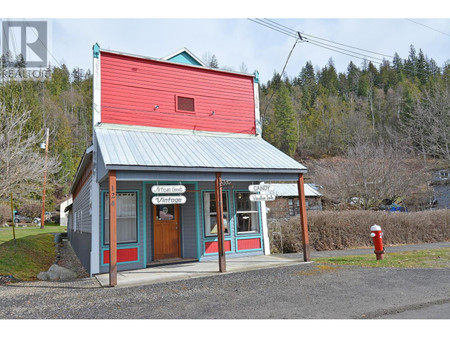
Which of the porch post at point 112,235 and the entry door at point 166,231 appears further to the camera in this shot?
the entry door at point 166,231

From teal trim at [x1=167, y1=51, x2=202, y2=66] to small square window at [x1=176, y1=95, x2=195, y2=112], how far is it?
55.1 inches

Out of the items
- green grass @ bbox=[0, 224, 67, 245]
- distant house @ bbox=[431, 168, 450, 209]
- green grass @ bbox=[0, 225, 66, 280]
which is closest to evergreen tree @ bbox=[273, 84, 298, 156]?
distant house @ bbox=[431, 168, 450, 209]

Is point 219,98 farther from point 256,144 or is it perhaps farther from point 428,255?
point 428,255

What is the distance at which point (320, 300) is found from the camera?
567 cm

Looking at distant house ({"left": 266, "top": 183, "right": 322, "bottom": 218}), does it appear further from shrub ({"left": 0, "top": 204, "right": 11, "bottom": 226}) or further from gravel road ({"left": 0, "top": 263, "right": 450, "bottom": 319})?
shrub ({"left": 0, "top": 204, "right": 11, "bottom": 226})

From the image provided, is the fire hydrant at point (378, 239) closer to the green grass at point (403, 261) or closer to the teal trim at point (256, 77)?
the green grass at point (403, 261)

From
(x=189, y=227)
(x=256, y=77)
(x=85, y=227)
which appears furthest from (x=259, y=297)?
(x=256, y=77)

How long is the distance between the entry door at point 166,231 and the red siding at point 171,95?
9.55 ft

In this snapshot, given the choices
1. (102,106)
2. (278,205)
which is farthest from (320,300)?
(278,205)

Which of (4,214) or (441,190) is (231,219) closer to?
(441,190)

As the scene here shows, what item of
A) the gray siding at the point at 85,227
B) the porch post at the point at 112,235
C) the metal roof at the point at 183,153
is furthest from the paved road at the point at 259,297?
the metal roof at the point at 183,153

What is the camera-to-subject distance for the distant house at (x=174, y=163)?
29.3 ft

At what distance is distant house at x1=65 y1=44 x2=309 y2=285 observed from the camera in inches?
352

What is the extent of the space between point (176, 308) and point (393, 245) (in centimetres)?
1279
